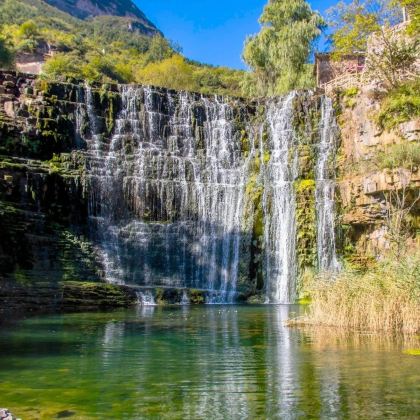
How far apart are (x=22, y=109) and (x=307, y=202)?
16.8 metres

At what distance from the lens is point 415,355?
1141 centimetres

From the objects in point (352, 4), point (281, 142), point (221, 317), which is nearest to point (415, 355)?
point (221, 317)

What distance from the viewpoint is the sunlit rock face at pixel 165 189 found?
32.0m

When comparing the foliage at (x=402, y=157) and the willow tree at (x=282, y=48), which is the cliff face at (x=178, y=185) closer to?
the foliage at (x=402, y=157)

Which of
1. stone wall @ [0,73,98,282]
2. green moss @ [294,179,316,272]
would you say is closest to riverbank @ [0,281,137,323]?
stone wall @ [0,73,98,282]

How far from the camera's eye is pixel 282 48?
51969mm

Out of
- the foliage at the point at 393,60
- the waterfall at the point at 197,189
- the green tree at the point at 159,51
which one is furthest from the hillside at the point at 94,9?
the foliage at the point at 393,60

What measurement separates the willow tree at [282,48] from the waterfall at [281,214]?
13.8 meters

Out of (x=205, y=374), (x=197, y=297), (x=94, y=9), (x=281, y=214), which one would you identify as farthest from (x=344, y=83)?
(x=94, y=9)

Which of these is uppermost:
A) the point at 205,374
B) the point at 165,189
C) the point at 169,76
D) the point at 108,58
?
the point at 108,58

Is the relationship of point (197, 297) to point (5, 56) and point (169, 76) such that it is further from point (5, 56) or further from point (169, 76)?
point (169, 76)

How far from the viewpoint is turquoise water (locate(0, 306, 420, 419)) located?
7957 millimetres

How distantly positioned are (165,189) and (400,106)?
535 inches

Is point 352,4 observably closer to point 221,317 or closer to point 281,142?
point 281,142
